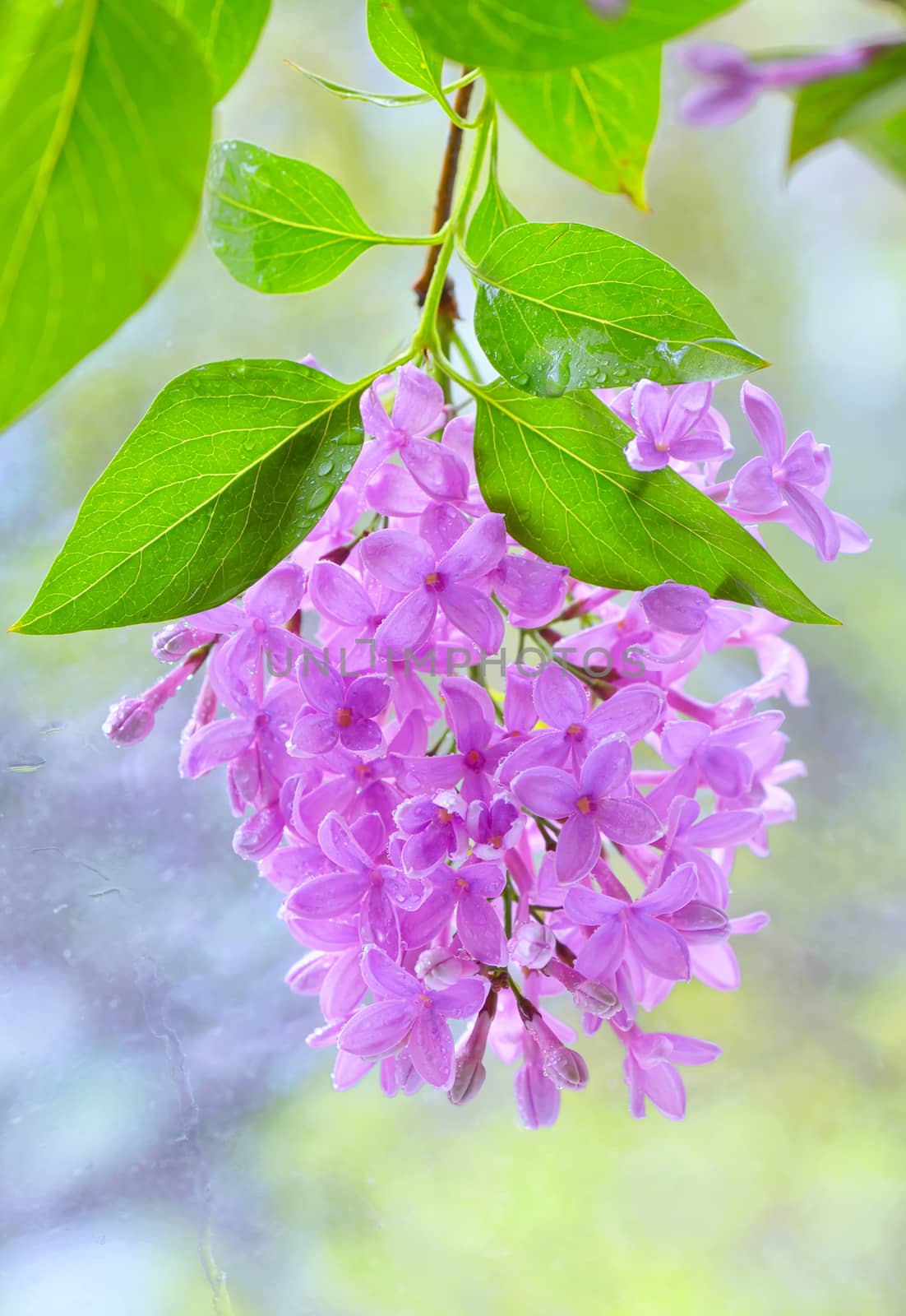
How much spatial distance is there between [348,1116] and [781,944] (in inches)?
12.0

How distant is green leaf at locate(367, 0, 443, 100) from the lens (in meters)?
0.30

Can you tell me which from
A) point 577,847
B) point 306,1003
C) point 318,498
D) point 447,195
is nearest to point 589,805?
point 577,847

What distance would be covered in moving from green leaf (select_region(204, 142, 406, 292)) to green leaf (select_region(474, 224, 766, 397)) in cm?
6

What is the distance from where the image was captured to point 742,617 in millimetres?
305

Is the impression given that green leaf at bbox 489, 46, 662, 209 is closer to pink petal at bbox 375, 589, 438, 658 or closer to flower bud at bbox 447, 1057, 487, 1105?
pink petal at bbox 375, 589, 438, 658

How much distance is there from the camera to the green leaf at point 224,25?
214 mm

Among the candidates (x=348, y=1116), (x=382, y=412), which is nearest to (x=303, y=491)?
(x=382, y=412)

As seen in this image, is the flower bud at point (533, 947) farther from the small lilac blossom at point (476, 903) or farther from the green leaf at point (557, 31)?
the green leaf at point (557, 31)

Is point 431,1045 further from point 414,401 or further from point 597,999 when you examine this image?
point 414,401

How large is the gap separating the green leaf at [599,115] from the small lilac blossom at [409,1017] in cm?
22

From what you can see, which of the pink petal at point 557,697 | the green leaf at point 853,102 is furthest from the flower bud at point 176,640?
the green leaf at point 853,102

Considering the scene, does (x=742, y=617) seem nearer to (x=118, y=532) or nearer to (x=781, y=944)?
(x=118, y=532)

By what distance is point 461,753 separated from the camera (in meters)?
0.28

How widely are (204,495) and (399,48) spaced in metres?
0.15
